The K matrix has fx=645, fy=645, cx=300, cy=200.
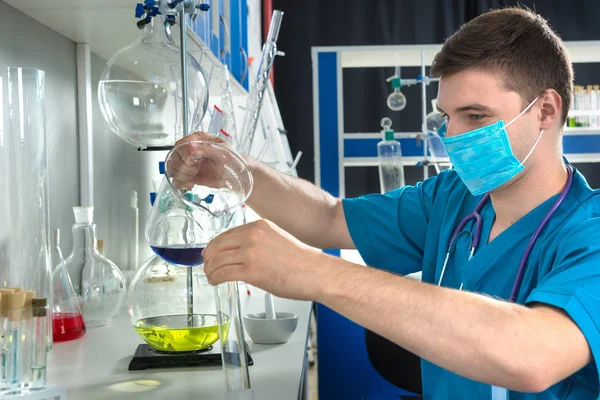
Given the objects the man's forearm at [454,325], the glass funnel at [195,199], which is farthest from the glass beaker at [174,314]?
the man's forearm at [454,325]

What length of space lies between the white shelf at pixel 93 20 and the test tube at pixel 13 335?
0.68 metres

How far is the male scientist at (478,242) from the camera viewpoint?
0.80 metres

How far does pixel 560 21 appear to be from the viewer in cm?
604

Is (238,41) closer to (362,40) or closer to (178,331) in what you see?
(178,331)

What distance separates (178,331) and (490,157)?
2.12 feet

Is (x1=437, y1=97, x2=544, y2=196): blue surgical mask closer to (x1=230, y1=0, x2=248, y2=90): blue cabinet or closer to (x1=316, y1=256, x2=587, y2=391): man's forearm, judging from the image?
(x1=316, y1=256, x2=587, y2=391): man's forearm

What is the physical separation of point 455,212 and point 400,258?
194 millimetres

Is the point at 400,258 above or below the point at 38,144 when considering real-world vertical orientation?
below

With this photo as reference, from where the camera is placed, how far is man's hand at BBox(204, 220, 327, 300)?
0.78m

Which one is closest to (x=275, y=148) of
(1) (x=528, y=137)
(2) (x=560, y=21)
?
(1) (x=528, y=137)

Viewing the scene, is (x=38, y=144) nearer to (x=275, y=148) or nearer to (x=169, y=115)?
(x=169, y=115)

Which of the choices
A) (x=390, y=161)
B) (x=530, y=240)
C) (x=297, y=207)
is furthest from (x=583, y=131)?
(x=530, y=240)

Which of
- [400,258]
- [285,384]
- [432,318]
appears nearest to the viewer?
[432,318]

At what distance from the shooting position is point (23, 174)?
3.39ft
